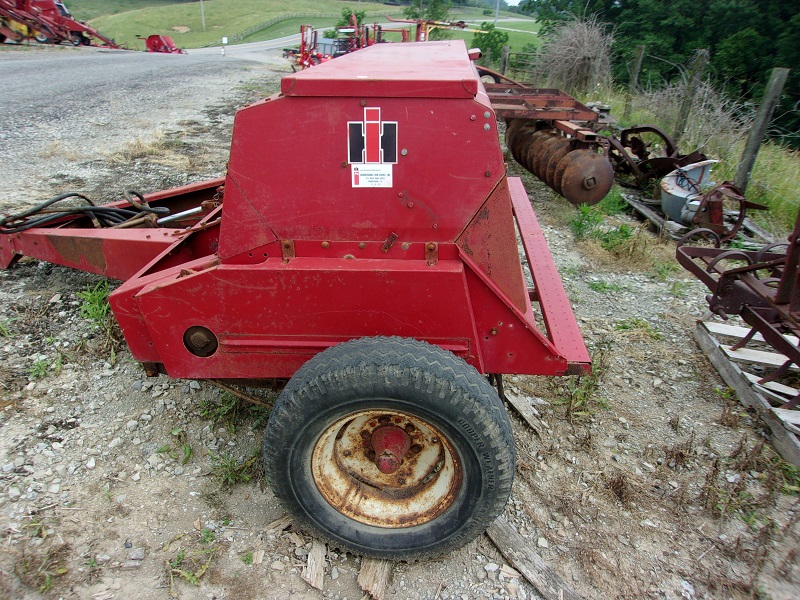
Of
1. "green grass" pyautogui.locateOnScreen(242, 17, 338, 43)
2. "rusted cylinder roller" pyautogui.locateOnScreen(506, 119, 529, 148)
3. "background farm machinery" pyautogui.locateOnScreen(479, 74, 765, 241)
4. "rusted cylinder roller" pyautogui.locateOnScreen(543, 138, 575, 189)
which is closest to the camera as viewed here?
"background farm machinery" pyautogui.locateOnScreen(479, 74, 765, 241)

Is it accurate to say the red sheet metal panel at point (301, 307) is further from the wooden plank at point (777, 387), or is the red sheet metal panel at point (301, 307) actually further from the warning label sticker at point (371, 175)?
the wooden plank at point (777, 387)

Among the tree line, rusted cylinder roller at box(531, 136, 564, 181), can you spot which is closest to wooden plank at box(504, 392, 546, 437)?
rusted cylinder roller at box(531, 136, 564, 181)

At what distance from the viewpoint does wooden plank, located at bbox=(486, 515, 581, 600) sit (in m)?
2.34

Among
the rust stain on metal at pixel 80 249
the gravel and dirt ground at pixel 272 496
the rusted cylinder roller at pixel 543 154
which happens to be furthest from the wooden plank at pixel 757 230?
the rust stain on metal at pixel 80 249

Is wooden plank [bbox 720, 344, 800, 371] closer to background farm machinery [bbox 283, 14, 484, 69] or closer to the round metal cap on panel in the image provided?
the round metal cap on panel

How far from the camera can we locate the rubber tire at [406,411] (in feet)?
6.65

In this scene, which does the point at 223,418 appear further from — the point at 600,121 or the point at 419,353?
the point at 600,121

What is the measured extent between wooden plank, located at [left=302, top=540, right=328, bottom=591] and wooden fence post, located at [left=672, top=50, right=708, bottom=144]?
343 inches

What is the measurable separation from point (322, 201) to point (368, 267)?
0.34 m

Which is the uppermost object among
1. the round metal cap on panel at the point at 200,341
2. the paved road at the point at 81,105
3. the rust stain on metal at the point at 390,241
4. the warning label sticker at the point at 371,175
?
the warning label sticker at the point at 371,175

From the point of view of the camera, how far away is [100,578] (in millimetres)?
2268

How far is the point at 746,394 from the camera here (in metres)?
3.46

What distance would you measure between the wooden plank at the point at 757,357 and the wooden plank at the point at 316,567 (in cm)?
303

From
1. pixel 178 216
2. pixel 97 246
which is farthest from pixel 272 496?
pixel 178 216
